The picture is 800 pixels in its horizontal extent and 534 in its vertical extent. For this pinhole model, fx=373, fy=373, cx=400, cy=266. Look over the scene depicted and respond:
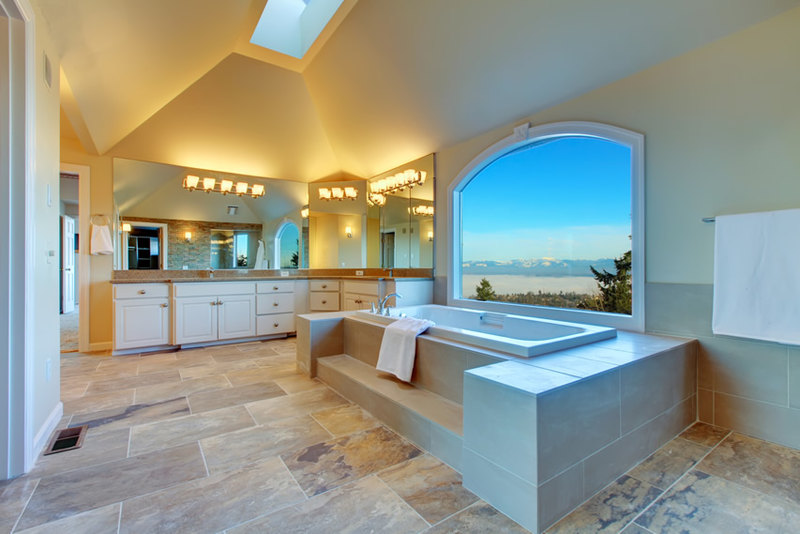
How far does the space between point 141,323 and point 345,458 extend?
11.0 feet

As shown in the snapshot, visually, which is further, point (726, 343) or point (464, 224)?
Result: point (464, 224)

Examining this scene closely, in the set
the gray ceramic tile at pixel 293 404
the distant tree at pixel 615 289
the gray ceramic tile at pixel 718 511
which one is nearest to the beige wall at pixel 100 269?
the gray ceramic tile at pixel 293 404

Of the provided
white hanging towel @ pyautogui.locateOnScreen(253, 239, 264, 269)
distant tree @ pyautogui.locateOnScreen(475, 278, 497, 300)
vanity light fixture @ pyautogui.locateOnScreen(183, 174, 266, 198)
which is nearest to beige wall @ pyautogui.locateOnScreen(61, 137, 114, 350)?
vanity light fixture @ pyautogui.locateOnScreen(183, 174, 266, 198)

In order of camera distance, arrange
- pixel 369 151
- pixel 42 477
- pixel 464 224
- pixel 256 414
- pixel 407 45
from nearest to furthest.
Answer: pixel 42 477 → pixel 256 414 → pixel 407 45 → pixel 464 224 → pixel 369 151

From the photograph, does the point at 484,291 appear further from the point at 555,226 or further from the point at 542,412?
the point at 542,412

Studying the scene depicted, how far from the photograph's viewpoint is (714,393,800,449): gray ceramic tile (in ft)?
6.33

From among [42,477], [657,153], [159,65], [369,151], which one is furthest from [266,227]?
[657,153]

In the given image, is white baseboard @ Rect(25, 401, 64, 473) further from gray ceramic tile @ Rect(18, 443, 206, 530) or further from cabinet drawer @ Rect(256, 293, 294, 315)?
cabinet drawer @ Rect(256, 293, 294, 315)

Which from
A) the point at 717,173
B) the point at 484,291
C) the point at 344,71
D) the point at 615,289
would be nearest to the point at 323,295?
the point at 484,291

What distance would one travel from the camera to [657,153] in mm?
2432

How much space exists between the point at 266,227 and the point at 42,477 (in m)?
3.73

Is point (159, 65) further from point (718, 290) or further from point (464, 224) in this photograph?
point (718, 290)

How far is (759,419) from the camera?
2.03 m

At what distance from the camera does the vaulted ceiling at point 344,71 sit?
2303mm
